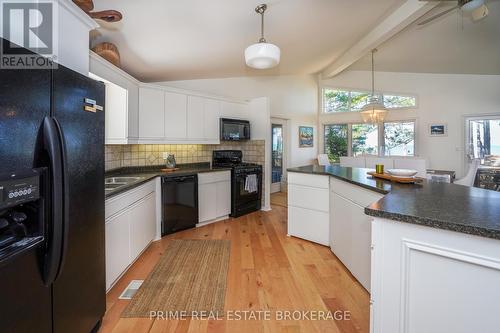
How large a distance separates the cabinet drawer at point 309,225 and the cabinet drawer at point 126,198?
1.79 meters

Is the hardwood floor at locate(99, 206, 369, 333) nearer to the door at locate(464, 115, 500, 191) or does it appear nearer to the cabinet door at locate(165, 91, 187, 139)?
the cabinet door at locate(165, 91, 187, 139)

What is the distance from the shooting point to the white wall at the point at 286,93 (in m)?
4.75

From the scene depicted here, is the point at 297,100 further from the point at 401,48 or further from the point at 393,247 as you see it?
the point at 393,247

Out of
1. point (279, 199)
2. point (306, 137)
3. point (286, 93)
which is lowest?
point (279, 199)

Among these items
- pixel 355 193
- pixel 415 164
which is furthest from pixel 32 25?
pixel 415 164

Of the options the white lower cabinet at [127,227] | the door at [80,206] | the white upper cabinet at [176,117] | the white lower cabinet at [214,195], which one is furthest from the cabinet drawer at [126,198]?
the white lower cabinet at [214,195]

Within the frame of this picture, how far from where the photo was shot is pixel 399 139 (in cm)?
633

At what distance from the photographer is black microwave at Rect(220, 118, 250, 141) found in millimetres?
4047

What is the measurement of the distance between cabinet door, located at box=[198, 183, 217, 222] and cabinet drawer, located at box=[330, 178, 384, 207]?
1.85 m

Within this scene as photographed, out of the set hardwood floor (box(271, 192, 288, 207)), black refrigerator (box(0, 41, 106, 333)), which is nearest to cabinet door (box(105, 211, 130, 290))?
black refrigerator (box(0, 41, 106, 333))

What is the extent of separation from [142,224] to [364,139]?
20.7 feet

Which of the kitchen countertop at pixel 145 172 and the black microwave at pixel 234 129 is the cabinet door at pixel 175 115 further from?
the black microwave at pixel 234 129

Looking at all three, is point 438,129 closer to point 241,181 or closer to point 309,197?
point 309,197

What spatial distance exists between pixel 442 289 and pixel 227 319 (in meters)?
1.32
